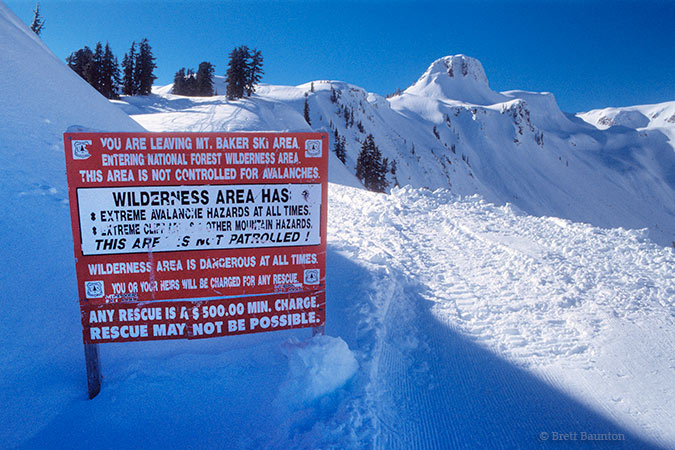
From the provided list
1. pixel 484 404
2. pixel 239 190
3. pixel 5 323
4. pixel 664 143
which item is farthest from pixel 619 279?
pixel 664 143

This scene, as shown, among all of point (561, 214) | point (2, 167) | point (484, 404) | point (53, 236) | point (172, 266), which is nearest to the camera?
point (172, 266)

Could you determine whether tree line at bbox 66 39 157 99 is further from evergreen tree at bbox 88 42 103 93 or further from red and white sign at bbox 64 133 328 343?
red and white sign at bbox 64 133 328 343

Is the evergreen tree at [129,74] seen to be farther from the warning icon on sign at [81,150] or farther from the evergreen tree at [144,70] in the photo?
the warning icon on sign at [81,150]

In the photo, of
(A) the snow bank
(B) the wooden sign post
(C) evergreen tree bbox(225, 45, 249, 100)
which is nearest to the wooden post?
(B) the wooden sign post

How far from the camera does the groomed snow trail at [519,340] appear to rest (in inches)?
130

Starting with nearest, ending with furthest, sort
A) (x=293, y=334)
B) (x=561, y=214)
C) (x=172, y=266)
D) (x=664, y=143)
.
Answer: (x=172, y=266) < (x=293, y=334) < (x=561, y=214) < (x=664, y=143)

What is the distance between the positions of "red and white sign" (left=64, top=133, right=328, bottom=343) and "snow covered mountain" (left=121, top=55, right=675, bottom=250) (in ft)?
146

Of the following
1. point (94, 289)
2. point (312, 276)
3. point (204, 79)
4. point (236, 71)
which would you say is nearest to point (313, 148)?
point (312, 276)

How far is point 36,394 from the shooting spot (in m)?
3.06

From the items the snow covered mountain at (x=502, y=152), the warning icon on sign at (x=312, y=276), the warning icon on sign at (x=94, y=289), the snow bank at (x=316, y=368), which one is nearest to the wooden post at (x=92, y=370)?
the warning icon on sign at (x=94, y=289)

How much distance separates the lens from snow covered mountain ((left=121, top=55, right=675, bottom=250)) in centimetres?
9506

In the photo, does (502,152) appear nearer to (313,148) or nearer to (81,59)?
(81,59)

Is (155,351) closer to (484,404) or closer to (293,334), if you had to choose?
(293,334)

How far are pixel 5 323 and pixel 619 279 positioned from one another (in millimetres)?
9146
